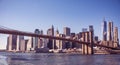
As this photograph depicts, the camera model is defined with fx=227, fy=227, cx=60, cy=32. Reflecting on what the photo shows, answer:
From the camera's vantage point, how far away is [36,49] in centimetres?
8781

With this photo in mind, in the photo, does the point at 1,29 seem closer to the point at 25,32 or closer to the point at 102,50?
the point at 25,32

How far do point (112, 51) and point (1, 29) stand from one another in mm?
49781

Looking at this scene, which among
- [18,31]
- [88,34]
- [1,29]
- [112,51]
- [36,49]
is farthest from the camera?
[36,49]

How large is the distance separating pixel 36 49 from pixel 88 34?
1188 inches

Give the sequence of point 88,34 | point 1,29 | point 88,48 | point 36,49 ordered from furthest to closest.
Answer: point 36,49 → point 88,34 → point 88,48 → point 1,29

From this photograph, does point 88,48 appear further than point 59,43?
No

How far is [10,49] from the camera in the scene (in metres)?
102

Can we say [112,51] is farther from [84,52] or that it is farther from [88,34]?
[84,52]

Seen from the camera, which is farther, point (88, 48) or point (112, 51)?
point (112, 51)

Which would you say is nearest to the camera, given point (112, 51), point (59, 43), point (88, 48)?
point (88, 48)

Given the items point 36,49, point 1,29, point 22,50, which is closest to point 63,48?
point 36,49

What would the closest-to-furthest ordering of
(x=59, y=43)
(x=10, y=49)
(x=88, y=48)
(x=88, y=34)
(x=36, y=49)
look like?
(x=88, y=48) → (x=88, y=34) → (x=36, y=49) → (x=59, y=43) → (x=10, y=49)

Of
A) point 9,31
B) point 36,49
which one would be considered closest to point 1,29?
point 9,31

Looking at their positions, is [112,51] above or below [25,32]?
below
